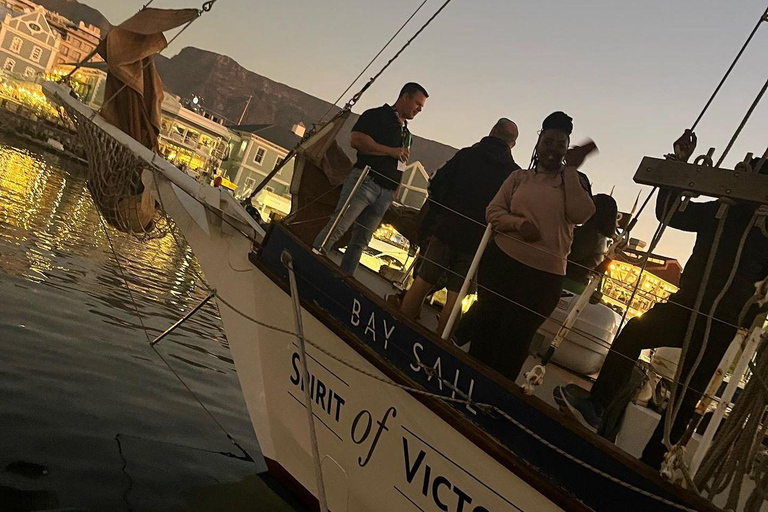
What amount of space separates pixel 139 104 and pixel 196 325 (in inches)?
228

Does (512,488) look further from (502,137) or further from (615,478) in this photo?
(502,137)

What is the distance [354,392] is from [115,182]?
302 centimetres

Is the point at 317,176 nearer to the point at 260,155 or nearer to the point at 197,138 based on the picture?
the point at 260,155

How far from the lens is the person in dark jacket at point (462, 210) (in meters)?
3.84

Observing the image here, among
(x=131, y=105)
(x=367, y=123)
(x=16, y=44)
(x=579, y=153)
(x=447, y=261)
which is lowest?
(x=447, y=261)

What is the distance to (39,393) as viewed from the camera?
505 cm

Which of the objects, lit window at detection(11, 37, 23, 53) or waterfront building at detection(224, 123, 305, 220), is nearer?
waterfront building at detection(224, 123, 305, 220)

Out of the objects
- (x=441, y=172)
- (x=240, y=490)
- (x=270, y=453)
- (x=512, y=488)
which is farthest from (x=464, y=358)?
(x=240, y=490)

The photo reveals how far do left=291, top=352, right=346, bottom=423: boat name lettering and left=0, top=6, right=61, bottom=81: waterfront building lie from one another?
71546mm

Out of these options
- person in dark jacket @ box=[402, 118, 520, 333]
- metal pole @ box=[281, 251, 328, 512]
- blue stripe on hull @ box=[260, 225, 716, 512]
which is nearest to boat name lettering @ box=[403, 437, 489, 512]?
blue stripe on hull @ box=[260, 225, 716, 512]

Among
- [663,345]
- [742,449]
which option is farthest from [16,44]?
[742,449]

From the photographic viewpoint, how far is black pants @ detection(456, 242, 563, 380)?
3092mm

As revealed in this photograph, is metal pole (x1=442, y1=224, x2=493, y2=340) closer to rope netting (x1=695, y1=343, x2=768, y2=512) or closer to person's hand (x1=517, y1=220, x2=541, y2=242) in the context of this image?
person's hand (x1=517, y1=220, x2=541, y2=242)

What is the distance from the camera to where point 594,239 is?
4.13m
